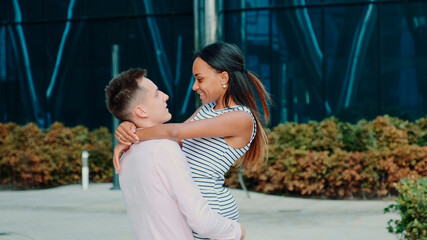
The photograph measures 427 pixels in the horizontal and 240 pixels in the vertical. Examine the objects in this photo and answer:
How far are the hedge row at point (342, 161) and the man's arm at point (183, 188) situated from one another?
1084cm

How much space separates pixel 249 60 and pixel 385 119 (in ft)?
17.9

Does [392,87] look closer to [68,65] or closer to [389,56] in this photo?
[389,56]

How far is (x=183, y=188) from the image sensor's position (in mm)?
2451

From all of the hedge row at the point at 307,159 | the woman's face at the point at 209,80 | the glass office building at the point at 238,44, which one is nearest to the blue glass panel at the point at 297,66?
the glass office building at the point at 238,44

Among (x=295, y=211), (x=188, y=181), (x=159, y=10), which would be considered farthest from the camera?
(x=159, y=10)

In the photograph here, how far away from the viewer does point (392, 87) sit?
18453 millimetres

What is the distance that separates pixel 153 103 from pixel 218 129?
0.90ft

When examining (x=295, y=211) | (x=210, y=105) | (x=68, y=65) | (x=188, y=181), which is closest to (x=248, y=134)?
(x=210, y=105)

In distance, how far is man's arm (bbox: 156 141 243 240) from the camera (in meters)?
2.45

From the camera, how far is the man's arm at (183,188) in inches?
96.5

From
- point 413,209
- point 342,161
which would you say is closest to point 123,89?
A: point 413,209

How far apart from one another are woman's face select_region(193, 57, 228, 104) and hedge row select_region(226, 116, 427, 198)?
10.5 m

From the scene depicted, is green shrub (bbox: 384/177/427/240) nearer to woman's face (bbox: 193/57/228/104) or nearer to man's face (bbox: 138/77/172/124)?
woman's face (bbox: 193/57/228/104)

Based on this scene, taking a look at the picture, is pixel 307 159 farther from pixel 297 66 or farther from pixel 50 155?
pixel 50 155
